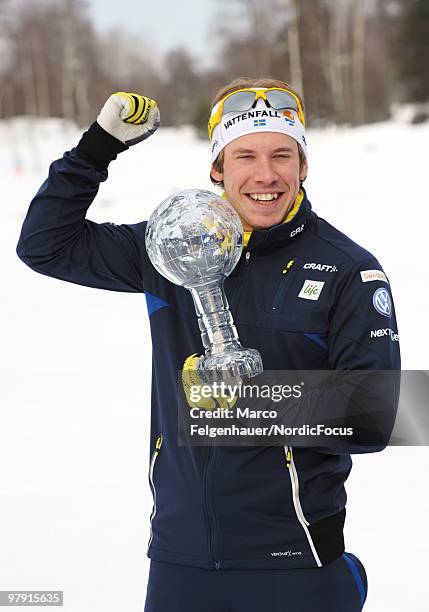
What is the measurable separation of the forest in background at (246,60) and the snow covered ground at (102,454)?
14646mm

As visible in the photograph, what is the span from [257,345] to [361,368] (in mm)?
251

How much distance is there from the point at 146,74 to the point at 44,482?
34048 mm

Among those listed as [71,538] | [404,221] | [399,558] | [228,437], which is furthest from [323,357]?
[404,221]

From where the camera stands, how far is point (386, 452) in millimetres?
4391

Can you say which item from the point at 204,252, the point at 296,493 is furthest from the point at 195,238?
the point at 296,493

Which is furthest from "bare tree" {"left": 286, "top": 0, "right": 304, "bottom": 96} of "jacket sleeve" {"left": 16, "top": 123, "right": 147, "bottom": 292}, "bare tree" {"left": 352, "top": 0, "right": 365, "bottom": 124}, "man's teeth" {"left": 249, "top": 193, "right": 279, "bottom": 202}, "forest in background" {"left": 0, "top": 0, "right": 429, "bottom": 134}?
"man's teeth" {"left": 249, "top": 193, "right": 279, "bottom": 202}

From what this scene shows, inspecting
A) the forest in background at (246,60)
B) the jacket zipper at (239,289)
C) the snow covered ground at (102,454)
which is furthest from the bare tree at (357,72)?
the jacket zipper at (239,289)

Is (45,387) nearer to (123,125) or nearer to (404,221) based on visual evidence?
(123,125)

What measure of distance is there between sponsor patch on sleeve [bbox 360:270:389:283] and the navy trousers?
670mm

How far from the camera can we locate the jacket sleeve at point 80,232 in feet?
6.25

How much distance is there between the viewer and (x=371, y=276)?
A: 1.80 meters

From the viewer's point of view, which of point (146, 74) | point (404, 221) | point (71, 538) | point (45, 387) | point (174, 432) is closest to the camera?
point (174, 432)

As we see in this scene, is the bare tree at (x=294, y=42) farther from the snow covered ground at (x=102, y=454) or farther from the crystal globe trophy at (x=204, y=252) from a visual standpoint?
the crystal globe trophy at (x=204, y=252)

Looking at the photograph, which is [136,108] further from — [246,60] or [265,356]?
[246,60]
